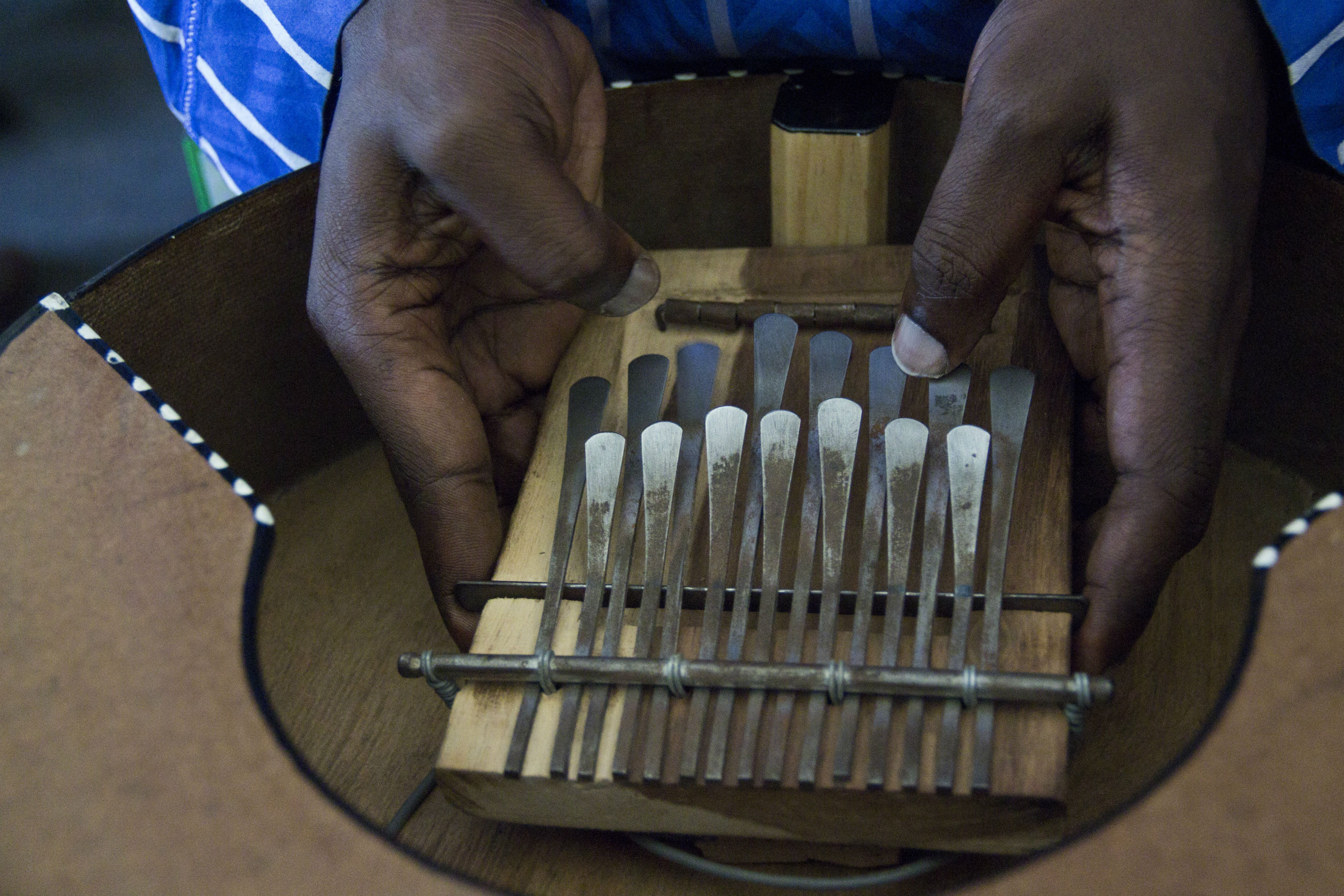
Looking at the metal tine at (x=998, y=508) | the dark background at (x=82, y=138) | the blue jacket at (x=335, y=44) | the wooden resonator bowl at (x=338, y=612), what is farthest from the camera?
the dark background at (x=82, y=138)

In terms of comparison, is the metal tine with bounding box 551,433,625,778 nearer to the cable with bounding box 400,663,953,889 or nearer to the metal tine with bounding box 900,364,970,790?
the cable with bounding box 400,663,953,889

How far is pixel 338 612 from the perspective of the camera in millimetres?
912

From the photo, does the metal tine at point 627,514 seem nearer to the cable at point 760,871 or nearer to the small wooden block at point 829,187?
the cable at point 760,871

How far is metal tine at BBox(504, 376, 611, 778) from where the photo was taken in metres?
0.64

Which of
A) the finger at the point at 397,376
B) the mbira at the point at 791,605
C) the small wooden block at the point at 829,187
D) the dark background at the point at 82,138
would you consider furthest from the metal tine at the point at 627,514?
the dark background at the point at 82,138

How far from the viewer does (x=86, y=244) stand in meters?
1.94

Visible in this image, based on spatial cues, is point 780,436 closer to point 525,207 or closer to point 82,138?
point 525,207

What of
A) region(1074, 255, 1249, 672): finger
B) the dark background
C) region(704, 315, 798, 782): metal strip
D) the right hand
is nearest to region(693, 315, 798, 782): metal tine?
region(704, 315, 798, 782): metal strip

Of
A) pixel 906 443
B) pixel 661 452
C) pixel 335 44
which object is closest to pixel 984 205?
pixel 906 443

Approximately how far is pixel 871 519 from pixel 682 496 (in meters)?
0.13

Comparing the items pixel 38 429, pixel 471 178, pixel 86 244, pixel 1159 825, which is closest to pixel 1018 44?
pixel 471 178

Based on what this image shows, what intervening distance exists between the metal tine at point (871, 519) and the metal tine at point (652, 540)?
116 mm

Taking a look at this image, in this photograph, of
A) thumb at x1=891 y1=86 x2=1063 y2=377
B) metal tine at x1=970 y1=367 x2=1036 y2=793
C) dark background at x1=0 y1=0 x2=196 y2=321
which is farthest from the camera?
dark background at x1=0 y1=0 x2=196 y2=321

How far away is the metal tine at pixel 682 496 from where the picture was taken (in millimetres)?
627
